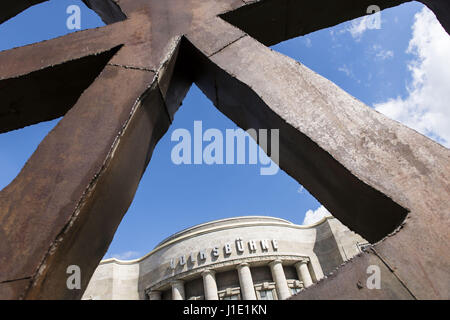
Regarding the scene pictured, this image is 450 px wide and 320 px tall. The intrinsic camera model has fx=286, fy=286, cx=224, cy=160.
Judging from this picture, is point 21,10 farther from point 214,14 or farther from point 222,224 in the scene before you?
point 222,224

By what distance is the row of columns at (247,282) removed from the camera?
2441 cm

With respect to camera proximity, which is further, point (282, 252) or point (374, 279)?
point (282, 252)

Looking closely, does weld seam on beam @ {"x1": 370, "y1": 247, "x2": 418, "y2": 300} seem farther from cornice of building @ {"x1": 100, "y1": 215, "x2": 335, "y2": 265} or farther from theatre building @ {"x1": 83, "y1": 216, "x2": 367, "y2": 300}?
cornice of building @ {"x1": 100, "y1": 215, "x2": 335, "y2": 265}

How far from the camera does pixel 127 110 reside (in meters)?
1.28

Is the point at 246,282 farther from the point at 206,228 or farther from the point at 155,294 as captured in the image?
the point at 155,294

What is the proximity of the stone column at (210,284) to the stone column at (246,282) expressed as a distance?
7.54 ft

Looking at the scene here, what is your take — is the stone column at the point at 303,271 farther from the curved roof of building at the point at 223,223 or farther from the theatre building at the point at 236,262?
the curved roof of building at the point at 223,223

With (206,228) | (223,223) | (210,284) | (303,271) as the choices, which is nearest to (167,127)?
(210,284)

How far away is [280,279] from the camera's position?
81.1 ft

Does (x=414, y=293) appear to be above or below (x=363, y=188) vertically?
below

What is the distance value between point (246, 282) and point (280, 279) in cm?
298

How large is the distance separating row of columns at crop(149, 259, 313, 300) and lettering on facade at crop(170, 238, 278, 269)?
1.19 meters
